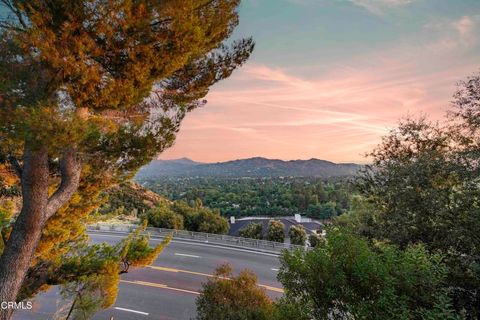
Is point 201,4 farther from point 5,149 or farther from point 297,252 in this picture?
point 297,252


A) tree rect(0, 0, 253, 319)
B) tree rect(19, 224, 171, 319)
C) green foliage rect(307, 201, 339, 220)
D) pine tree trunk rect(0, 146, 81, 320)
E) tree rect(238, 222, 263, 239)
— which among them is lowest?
green foliage rect(307, 201, 339, 220)

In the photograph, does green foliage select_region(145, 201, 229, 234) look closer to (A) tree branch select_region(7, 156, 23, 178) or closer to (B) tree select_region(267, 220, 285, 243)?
(B) tree select_region(267, 220, 285, 243)

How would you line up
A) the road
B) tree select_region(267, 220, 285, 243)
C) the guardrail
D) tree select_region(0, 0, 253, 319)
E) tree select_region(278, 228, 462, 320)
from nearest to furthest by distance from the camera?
tree select_region(0, 0, 253, 319), tree select_region(278, 228, 462, 320), the road, the guardrail, tree select_region(267, 220, 285, 243)

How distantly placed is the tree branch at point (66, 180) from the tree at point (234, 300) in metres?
6.33

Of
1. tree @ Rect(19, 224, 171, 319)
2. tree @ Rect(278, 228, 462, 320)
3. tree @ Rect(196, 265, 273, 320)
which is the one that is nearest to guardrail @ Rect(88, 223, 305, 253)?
tree @ Rect(196, 265, 273, 320)

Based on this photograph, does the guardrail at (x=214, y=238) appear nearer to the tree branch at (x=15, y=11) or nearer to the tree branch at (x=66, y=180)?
the tree branch at (x=66, y=180)

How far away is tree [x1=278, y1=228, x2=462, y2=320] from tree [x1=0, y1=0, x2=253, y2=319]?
13.5 ft

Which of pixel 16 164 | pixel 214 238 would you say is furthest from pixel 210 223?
pixel 16 164

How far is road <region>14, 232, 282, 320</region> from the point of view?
47.9ft

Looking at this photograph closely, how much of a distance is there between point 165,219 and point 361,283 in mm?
29396

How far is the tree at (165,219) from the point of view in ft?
107

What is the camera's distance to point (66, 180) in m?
5.98

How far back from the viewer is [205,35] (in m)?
5.82

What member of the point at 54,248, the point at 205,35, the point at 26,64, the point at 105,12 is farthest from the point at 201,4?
the point at 54,248
